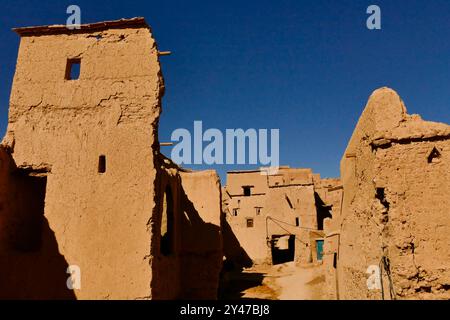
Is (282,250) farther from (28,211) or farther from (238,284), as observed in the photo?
(28,211)

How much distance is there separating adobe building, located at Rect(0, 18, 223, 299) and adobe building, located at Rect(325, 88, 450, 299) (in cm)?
485

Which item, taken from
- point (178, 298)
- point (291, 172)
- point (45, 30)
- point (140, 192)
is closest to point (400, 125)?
point (140, 192)

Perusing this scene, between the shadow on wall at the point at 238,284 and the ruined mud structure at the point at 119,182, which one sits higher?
the ruined mud structure at the point at 119,182

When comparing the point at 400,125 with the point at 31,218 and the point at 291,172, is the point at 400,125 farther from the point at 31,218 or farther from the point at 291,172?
the point at 291,172

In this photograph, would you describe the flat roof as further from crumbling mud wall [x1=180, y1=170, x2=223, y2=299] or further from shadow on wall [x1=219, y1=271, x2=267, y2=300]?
shadow on wall [x1=219, y1=271, x2=267, y2=300]

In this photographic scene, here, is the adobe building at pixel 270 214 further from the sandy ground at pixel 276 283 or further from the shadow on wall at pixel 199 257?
the shadow on wall at pixel 199 257

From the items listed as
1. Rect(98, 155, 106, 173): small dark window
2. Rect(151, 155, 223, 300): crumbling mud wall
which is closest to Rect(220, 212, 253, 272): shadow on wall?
Rect(151, 155, 223, 300): crumbling mud wall

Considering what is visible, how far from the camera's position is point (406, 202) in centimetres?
707

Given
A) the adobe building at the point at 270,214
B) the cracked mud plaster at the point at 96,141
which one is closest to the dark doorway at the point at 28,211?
the cracked mud plaster at the point at 96,141

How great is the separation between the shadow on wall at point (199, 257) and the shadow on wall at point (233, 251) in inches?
554

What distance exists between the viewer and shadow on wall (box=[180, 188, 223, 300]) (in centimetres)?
1116

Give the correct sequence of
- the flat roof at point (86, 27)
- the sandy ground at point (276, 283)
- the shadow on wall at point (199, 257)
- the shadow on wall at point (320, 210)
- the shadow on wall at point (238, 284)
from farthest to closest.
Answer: the shadow on wall at point (320, 210) → the shadow on wall at point (238, 284) → the sandy ground at point (276, 283) → the shadow on wall at point (199, 257) → the flat roof at point (86, 27)

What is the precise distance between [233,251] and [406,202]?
20.6m

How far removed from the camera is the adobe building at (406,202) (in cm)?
685
